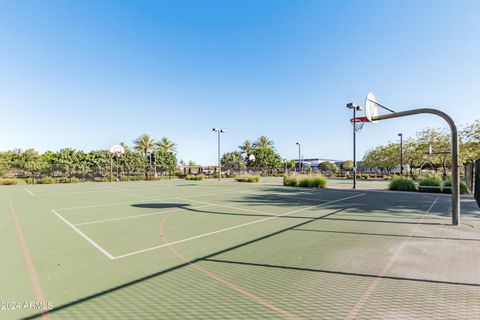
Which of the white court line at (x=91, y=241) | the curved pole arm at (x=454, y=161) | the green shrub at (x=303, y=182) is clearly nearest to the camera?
the white court line at (x=91, y=241)

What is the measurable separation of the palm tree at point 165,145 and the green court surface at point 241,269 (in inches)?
2316

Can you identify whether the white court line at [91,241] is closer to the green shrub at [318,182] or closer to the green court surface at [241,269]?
the green court surface at [241,269]

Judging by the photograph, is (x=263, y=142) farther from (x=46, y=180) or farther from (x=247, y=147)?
(x=46, y=180)

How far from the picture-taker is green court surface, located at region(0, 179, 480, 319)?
3.47 m

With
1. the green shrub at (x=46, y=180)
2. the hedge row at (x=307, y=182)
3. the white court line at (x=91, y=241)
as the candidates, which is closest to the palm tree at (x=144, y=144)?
the green shrub at (x=46, y=180)

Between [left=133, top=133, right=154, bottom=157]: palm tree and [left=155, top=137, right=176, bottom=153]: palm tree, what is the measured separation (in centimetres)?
237

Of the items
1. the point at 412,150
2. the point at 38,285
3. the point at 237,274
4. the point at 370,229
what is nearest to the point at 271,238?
the point at 237,274

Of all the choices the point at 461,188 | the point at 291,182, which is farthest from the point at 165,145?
the point at 461,188

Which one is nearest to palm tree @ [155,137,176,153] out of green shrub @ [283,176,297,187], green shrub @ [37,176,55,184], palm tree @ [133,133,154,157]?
palm tree @ [133,133,154,157]

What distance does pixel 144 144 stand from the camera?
63.4m

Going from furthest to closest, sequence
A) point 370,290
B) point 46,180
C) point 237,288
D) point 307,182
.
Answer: point 46,180
point 307,182
point 237,288
point 370,290

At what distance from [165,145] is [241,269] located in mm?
65297

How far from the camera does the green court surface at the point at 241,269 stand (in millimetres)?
3467

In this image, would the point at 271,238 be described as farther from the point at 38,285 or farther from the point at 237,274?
the point at 38,285
